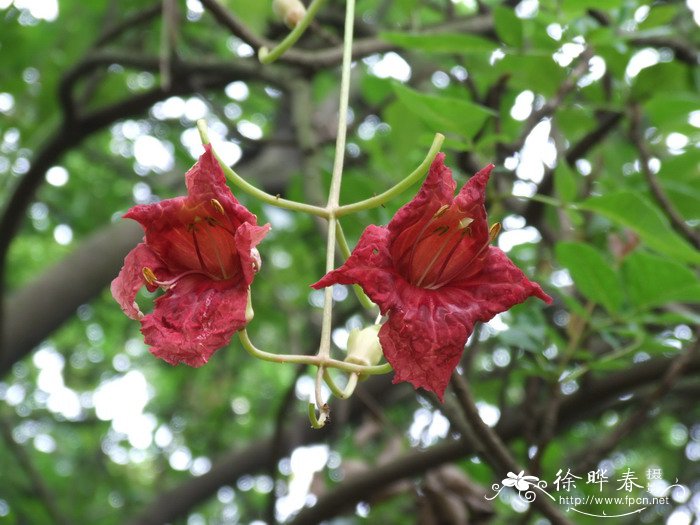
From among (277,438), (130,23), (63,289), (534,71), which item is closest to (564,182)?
(534,71)

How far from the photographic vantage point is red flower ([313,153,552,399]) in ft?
2.09

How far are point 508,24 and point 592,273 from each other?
44cm

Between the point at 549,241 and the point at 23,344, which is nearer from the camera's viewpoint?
the point at 549,241

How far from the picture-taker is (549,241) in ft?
5.63

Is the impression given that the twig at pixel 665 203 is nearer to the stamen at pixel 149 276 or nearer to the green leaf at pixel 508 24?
the green leaf at pixel 508 24

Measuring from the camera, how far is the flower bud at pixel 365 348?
70cm

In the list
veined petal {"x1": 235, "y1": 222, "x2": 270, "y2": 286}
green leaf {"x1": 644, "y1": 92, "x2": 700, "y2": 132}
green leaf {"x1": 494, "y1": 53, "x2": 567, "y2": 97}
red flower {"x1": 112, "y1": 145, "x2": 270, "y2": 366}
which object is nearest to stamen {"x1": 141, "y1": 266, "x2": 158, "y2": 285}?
red flower {"x1": 112, "y1": 145, "x2": 270, "y2": 366}

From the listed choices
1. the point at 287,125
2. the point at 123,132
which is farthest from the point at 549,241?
the point at 123,132

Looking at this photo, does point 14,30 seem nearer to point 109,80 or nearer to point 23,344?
→ point 109,80

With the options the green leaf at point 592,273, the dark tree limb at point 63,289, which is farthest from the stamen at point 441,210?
the dark tree limb at point 63,289

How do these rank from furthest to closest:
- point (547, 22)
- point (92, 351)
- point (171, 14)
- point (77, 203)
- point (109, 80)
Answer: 1. point (92, 351)
2. point (77, 203)
3. point (109, 80)
4. point (171, 14)
5. point (547, 22)

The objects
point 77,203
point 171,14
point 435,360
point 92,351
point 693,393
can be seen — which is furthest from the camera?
point 92,351

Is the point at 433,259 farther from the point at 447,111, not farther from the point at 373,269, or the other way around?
the point at 447,111

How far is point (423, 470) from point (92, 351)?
2.84 m
